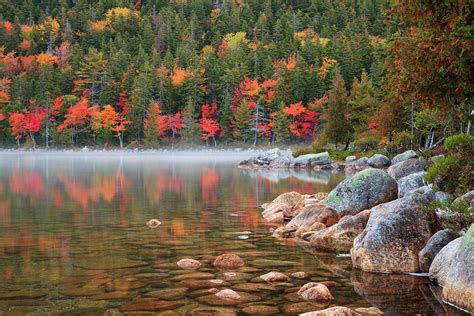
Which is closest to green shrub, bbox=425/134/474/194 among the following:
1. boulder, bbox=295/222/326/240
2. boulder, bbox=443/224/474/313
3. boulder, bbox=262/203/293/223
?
boulder, bbox=295/222/326/240

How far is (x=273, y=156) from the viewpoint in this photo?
52.8m

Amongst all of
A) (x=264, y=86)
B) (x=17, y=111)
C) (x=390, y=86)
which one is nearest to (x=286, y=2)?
(x=264, y=86)

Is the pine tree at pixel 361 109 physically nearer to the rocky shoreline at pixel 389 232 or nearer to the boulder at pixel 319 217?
the rocky shoreline at pixel 389 232

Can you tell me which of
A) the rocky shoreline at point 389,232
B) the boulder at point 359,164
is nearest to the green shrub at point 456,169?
the rocky shoreline at point 389,232

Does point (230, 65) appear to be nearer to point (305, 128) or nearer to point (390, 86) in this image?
point (305, 128)

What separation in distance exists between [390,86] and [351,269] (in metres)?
5.83

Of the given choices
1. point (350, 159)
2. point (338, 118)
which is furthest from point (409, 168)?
point (338, 118)

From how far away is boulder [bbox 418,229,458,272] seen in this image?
9.16 metres

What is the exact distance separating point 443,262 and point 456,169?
167 inches

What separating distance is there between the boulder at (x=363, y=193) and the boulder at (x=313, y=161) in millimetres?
32298

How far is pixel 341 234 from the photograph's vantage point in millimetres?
11734

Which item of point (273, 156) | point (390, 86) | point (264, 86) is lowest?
point (273, 156)

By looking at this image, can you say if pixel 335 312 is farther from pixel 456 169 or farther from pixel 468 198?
pixel 456 169

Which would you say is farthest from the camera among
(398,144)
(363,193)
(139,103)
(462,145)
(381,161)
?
(139,103)
